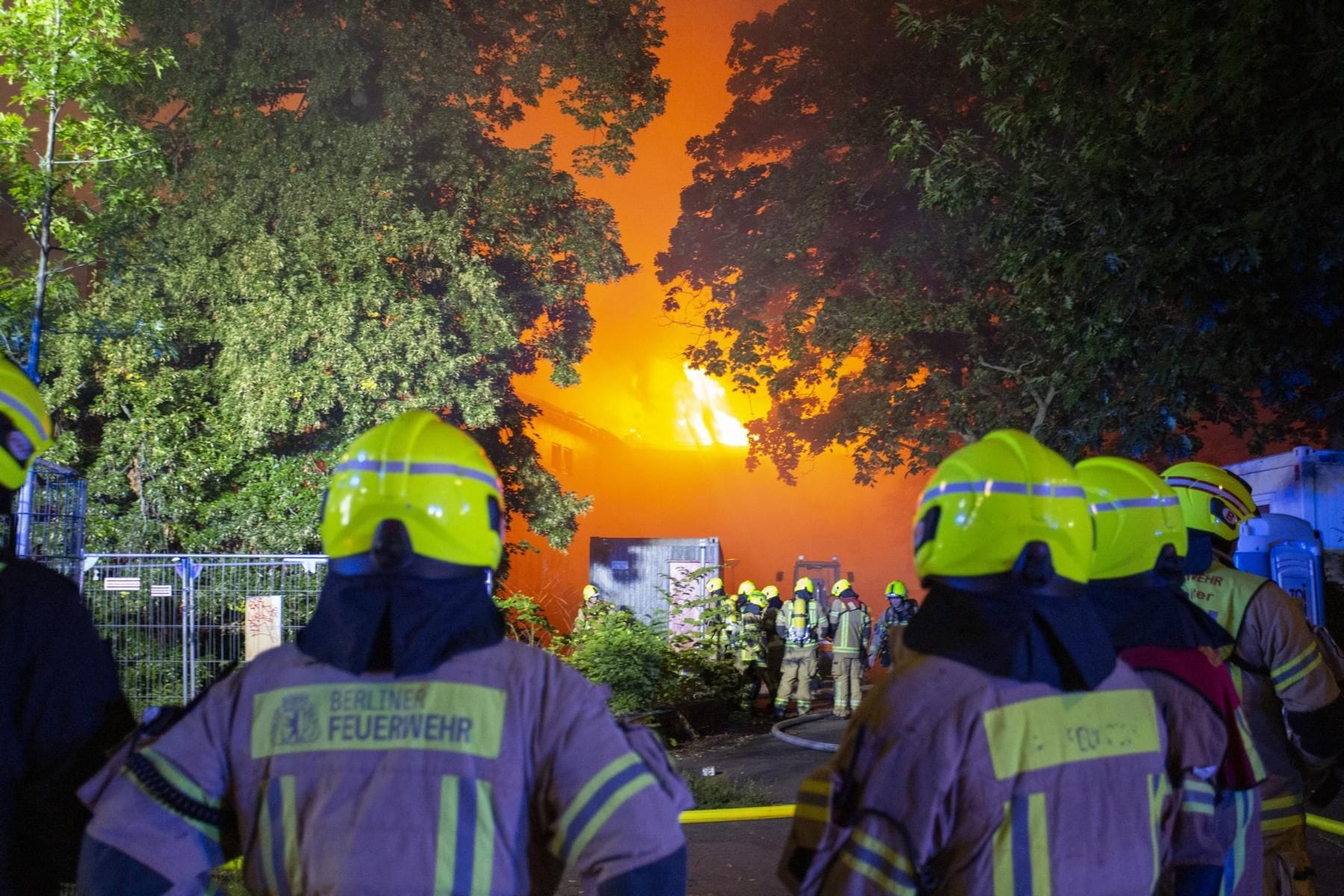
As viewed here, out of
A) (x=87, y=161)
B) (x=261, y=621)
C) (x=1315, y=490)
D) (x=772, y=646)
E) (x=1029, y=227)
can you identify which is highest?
(x=87, y=161)

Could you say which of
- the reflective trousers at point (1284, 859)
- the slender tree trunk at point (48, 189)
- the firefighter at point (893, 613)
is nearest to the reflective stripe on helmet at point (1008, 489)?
the reflective trousers at point (1284, 859)

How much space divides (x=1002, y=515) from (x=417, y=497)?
3.81 feet

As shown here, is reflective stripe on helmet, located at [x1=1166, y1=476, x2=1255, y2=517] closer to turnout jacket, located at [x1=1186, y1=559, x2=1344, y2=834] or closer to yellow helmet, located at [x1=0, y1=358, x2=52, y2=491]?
turnout jacket, located at [x1=1186, y1=559, x2=1344, y2=834]

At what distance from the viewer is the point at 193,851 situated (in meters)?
1.91

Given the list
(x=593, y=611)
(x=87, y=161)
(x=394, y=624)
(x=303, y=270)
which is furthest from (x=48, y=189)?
(x=394, y=624)

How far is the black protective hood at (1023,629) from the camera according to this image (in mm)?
2039

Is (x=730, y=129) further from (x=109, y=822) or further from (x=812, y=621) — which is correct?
(x=109, y=822)

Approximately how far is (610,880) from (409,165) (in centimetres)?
1789

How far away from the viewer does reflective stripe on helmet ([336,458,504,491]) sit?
2006mm

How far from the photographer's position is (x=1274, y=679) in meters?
3.83

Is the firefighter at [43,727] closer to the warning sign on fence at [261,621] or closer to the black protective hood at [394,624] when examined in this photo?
the black protective hood at [394,624]

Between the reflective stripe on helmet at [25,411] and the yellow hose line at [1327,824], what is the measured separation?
8.00 meters

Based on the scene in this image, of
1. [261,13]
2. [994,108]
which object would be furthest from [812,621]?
[261,13]

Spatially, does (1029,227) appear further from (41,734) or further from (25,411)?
(41,734)
